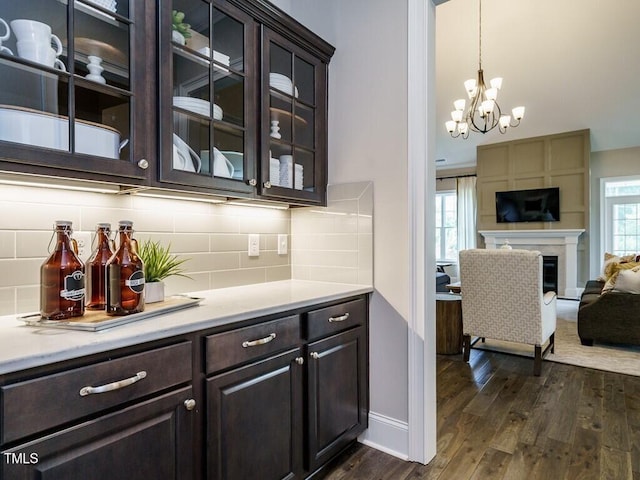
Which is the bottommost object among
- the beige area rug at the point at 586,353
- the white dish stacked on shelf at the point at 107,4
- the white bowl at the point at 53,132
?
the beige area rug at the point at 586,353

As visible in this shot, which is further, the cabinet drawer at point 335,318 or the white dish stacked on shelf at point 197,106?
the cabinet drawer at point 335,318

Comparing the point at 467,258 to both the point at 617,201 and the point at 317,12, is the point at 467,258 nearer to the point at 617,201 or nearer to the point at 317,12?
the point at 317,12

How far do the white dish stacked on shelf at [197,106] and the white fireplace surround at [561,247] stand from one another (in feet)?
22.5

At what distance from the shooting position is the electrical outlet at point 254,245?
207 centimetres

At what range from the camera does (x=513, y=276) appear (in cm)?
309

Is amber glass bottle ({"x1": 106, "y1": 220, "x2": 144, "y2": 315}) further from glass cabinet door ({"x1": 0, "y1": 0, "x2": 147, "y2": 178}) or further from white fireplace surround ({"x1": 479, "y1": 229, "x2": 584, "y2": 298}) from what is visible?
white fireplace surround ({"x1": 479, "y1": 229, "x2": 584, "y2": 298})

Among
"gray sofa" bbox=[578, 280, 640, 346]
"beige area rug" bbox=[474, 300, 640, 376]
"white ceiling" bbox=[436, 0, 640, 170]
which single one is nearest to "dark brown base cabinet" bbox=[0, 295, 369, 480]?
"beige area rug" bbox=[474, 300, 640, 376]

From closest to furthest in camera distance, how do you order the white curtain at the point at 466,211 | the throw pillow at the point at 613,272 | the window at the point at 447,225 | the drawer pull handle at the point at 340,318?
the drawer pull handle at the point at 340,318 < the throw pillow at the point at 613,272 < the white curtain at the point at 466,211 < the window at the point at 447,225

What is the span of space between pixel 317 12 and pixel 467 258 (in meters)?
2.27

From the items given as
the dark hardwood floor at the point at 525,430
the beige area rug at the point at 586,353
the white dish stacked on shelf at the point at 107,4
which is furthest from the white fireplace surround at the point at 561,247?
the white dish stacked on shelf at the point at 107,4

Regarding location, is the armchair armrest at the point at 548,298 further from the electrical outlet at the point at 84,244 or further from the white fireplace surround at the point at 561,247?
the white fireplace surround at the point at 561,247

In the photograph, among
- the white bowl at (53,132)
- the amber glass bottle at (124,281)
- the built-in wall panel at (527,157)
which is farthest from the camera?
the built-in wall panel at (527,157)

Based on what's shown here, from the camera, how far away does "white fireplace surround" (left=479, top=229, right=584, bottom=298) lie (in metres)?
6.58

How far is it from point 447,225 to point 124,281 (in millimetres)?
8205
